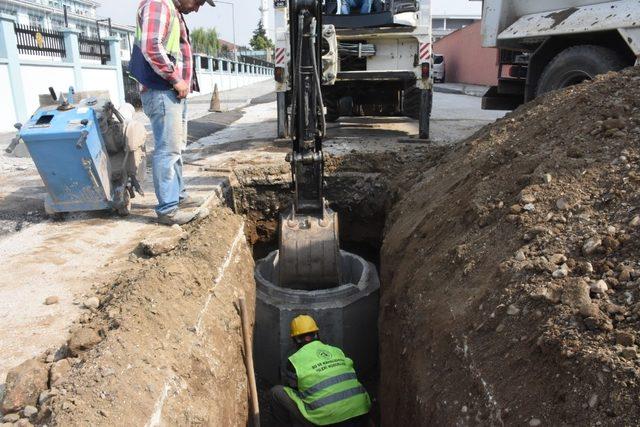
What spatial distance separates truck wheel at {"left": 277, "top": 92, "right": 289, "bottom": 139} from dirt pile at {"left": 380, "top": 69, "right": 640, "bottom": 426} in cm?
382

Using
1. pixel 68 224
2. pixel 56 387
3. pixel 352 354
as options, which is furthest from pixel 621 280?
pixel 68 224

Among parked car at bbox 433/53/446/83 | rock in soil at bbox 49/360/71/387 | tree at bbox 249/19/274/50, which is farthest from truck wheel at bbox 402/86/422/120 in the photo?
tree at bbox 249/19/274/50

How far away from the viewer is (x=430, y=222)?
12.7 ft

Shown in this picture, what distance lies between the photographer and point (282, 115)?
7.80 m

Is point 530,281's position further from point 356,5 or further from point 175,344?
point 356,5

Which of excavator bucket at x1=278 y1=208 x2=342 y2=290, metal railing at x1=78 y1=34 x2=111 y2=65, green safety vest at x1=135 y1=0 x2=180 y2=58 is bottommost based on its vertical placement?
excavator bucket at x1=278 y1=208 x2=342 y2=290

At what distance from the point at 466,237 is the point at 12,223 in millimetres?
3781

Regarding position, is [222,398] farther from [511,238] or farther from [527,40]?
[527,40]

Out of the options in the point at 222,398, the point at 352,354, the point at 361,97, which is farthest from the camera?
the point at 361,97

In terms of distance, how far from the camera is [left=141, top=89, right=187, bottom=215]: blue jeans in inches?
157

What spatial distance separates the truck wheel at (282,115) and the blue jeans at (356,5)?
1.51 metres

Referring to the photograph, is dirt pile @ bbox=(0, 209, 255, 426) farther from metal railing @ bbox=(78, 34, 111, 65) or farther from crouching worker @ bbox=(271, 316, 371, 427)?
metal railing @ bbox=(78, 34, 111, 65)

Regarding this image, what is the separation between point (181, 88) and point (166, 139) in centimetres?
44

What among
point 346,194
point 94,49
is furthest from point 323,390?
point 94,49
